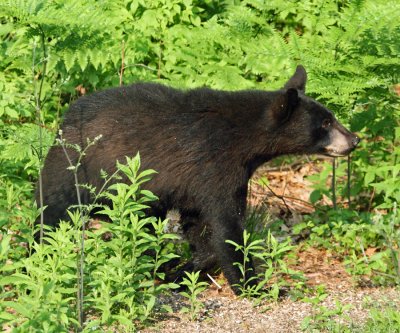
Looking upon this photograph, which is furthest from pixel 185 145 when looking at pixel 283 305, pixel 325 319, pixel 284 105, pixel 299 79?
pixel 325 319

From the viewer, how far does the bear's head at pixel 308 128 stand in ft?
26.6

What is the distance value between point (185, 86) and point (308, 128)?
154 centimetres

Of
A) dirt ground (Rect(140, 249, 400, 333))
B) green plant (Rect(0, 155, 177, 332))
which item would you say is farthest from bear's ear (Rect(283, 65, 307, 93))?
green plant (Rect(0, 155, 177, 332))

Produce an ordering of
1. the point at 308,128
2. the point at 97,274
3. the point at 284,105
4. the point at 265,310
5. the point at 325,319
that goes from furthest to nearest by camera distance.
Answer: the point at 308,128 < the point at 284,105 < the point at 265,310 < the point at 325,319 < the point at 97,274

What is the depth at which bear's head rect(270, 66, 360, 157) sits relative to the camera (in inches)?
319

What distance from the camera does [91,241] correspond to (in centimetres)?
636

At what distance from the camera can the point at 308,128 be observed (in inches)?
322

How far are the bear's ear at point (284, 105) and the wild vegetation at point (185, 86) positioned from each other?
20.4 inches

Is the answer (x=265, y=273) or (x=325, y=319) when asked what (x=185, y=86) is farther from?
(x=325, y=319)

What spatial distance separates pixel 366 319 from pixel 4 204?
2.94 m

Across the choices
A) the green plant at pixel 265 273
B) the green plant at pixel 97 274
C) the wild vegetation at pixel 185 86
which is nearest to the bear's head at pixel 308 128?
the wild vegetation at pixel 185 86

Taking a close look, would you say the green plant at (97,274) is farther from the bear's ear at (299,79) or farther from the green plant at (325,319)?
the bear's ear at (299,79)

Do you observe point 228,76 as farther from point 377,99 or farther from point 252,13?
point 377,99

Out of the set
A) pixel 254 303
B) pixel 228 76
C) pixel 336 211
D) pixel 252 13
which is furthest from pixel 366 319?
pixel 252 13
